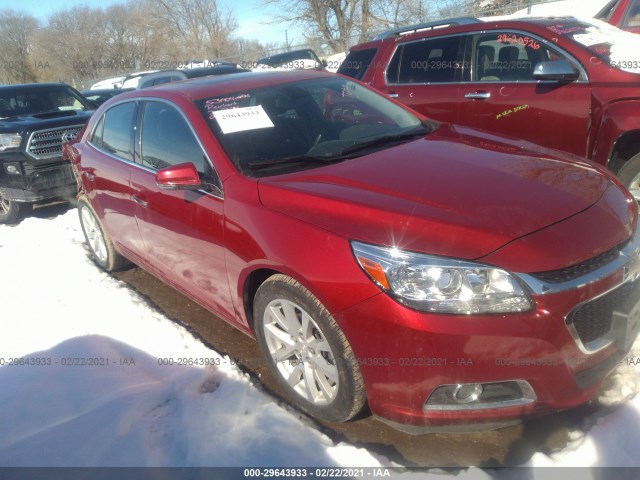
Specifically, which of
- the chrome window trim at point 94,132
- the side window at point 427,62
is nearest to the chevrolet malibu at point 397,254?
the chrome window trim at point 94,132

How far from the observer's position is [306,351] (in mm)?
2564

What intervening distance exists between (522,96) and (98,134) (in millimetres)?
3805

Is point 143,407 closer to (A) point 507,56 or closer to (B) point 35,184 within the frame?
(A) point 507,56

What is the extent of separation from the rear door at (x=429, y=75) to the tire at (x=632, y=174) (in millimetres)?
1668

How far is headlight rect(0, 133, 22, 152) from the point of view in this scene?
6.74m

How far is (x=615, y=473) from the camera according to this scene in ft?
6.94

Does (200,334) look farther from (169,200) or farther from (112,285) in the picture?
(112,285)

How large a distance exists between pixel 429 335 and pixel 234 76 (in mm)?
2616

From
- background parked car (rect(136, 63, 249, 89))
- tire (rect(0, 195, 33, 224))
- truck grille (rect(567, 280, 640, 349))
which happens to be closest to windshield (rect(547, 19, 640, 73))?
truck grille (rect(567, 280, 640, 349))

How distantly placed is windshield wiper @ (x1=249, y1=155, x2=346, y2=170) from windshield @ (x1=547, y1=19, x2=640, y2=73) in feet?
9.12

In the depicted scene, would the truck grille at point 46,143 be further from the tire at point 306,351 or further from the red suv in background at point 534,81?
the tire at point 306,351

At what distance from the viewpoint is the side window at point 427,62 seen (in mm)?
5352

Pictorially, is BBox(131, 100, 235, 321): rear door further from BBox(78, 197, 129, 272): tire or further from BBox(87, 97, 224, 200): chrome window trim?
BBox(78, 197, 129, 272): tire

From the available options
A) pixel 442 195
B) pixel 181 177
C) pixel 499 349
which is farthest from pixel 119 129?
pixel 499 349
